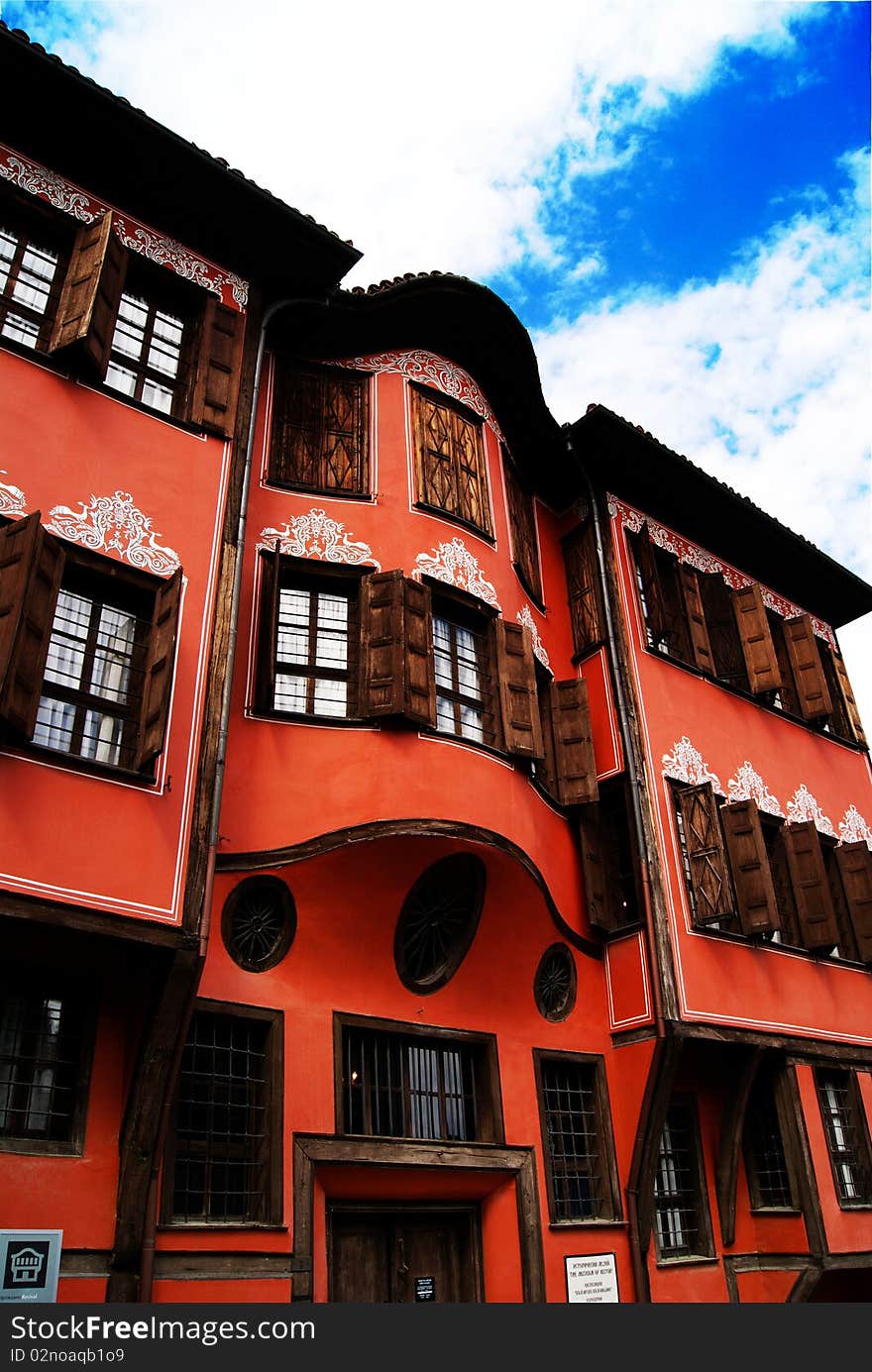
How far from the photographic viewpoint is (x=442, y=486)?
1278cm

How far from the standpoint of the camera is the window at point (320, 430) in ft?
40.2

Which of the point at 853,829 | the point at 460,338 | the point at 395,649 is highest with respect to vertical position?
the point at 460,338

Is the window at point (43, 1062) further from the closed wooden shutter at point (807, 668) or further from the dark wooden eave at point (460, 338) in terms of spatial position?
the closed wooden shutter at point (807, 668)

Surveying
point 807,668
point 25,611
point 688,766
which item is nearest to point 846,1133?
point 688,766

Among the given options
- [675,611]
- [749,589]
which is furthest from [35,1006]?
[749,589]

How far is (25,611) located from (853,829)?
13.2 m

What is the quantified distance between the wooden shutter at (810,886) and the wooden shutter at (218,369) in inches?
362

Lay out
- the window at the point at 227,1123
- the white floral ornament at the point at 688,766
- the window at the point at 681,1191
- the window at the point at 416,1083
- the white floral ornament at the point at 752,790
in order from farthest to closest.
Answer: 1. the white floral ornament at the point at 752,790
2. the white floral ornament at the point at 688,766
3. the window at the point at 681,1191
4. the window at the point at 416,1083
5. the window at the point at 227,1123

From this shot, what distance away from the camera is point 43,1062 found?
8.19 metres

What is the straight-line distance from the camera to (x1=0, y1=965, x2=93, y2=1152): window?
796 centimetres

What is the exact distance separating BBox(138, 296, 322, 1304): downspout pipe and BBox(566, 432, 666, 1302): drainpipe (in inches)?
205

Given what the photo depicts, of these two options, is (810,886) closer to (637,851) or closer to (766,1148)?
(637,851)

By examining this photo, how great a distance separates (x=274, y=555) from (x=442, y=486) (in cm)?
263

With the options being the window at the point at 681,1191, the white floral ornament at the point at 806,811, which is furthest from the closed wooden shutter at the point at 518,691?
the white floral ornament at the point at 806,811
